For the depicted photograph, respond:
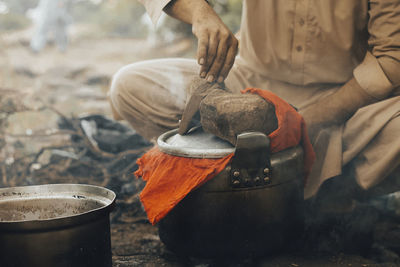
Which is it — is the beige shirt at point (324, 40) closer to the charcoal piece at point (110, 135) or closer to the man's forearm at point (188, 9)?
the man's forearm at point (188, 9)

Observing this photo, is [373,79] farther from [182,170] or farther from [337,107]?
[182,170]

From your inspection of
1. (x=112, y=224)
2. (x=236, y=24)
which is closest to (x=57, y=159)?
(x=112, y=224)

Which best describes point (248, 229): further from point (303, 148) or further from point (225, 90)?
point (225, 90)

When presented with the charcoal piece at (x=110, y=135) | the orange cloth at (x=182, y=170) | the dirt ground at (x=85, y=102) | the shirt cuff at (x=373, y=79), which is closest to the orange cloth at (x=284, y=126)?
the orange cloth at (x=182, y=170)

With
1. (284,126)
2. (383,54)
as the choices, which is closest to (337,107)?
(383,54)

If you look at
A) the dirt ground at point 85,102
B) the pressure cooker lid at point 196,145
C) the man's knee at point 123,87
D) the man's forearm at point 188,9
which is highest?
the man's forearm at point 188,9

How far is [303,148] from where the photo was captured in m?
2.30

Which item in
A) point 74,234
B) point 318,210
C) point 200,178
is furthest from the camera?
point 318,210

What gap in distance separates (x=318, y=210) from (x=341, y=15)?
1358 mm

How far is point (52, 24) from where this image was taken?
15281 millimetres

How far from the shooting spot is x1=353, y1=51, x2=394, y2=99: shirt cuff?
235 centimetres

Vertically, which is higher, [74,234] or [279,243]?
[74,234]

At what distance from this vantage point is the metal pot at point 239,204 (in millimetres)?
1945

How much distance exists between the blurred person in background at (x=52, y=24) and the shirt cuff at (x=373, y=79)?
14.4 metres
